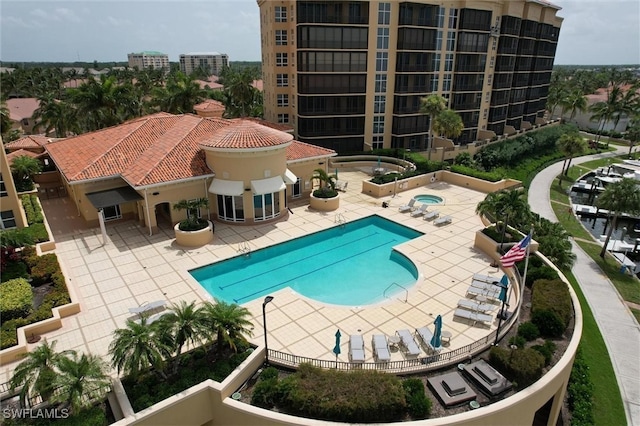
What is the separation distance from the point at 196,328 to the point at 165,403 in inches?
99.1

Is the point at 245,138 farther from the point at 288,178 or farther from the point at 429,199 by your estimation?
the point at 429,199

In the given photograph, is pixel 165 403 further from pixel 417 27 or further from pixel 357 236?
pixel 417 27

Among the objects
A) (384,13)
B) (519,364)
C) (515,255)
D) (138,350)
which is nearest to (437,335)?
(519,364)

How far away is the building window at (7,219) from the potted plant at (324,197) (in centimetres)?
2055

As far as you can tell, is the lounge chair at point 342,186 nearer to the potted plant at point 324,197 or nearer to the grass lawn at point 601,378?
the potted plant at point 324,197

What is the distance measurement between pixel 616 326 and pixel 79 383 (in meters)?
27.0

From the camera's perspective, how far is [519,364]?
46.3ft

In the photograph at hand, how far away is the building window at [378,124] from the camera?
48.6 metres

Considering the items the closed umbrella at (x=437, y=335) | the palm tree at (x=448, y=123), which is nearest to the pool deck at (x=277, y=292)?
the closed umbrella at (x=437, y=335)

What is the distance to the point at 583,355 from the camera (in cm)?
2011

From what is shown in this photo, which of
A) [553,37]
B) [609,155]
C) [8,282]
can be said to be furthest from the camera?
[553,37]

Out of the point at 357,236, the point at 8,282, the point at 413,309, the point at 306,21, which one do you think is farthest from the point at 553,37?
the point at 8,282

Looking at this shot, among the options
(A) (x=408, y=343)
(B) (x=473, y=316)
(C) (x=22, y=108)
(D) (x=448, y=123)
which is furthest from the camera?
(C) (x=22, y=108)

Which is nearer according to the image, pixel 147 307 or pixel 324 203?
pixel 147 307
